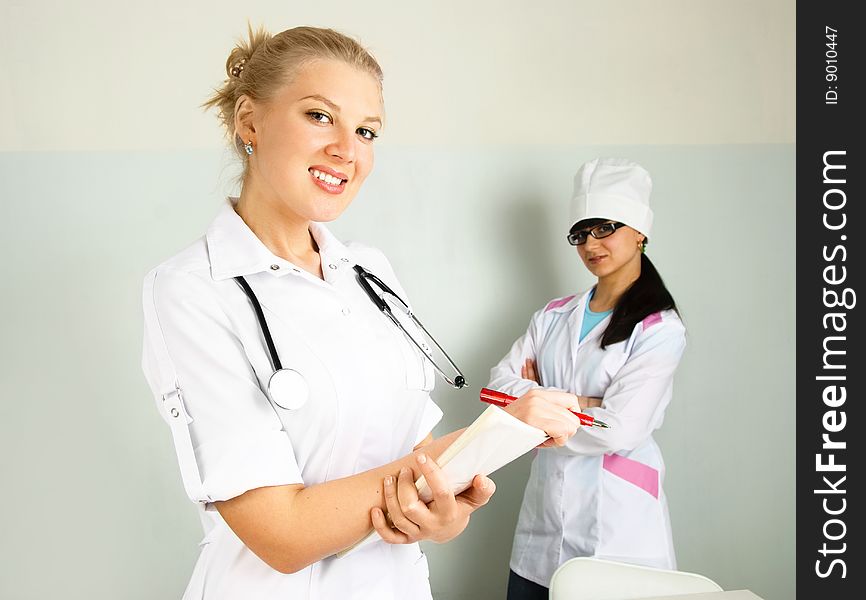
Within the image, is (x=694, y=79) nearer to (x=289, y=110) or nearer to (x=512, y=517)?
(x=512, y=517)

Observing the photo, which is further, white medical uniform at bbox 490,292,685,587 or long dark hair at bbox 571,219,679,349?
long dark hair at bbox 571,219,679,349

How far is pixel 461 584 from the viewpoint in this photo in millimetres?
2980

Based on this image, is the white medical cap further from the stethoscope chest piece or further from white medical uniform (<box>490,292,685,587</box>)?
the stethoscope chest piece

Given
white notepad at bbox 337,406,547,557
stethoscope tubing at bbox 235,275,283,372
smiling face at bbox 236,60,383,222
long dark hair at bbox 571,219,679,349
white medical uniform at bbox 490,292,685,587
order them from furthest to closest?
long dark hair at bbox 571,219,679,349, white medical uniform at bbox 490,292,685,587, smiling face at bbox 236,60,383,222, stethoscope tubing at bbox 235,275,283,372, white notepad at bbox 337,406,547,557

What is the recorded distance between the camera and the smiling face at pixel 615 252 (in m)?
2.61

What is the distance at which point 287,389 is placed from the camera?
111 centimetres

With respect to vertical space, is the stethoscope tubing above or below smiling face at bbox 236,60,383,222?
below

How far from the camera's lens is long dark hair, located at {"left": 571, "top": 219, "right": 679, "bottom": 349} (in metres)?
2.54

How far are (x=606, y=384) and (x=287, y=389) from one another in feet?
5.22

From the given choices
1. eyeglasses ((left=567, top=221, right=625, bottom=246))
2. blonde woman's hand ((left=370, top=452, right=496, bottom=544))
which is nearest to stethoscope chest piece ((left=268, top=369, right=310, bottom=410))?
blonde woman's hand ((left=370, top=452, right=496, bottom=544))

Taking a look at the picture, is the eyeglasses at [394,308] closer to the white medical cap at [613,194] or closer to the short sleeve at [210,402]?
the short sleeve at [210,402]

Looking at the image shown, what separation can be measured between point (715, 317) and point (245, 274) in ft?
7.71
